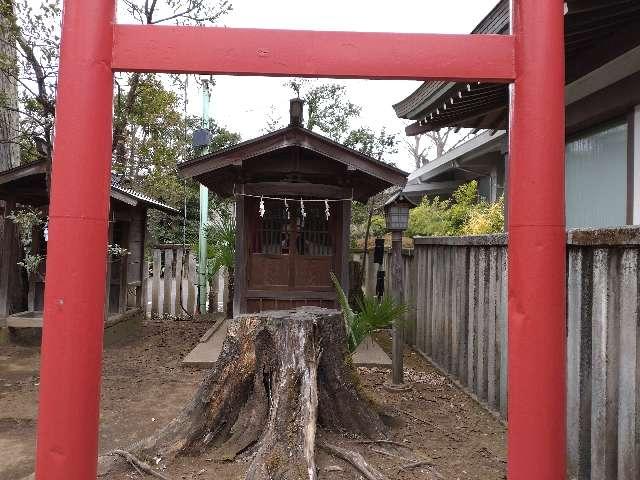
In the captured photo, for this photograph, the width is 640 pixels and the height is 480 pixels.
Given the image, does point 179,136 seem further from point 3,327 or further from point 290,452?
point 290,452

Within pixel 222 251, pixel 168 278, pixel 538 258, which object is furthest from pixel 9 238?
pixel 538 258

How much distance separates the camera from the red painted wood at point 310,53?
2.13 meters

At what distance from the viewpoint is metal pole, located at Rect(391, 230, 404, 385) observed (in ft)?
19.3

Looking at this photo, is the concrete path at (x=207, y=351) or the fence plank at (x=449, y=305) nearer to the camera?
the fence plank at (x=449, y=305)

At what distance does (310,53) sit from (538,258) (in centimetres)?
128

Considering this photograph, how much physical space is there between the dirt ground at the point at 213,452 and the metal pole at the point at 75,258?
142 cm

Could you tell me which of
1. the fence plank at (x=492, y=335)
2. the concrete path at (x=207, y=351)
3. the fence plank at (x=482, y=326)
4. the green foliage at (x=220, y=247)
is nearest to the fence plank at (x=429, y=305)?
the fence plank at (x=482, y=326)

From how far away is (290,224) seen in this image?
8.77 meters

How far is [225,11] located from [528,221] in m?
6.84

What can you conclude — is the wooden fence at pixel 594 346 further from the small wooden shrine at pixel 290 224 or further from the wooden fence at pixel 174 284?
the wooden fence at pixel 174 284

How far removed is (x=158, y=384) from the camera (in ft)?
20.3

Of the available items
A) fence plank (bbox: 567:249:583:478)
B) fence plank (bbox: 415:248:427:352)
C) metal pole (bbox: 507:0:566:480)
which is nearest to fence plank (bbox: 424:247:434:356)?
fence plank (bbox: 415:248:427:352)

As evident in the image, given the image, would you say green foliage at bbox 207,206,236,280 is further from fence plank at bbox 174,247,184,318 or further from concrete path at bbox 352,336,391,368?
concrete path at bbox 352,336,391,368

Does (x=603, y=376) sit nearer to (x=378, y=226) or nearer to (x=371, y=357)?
(x=371, y=357)
